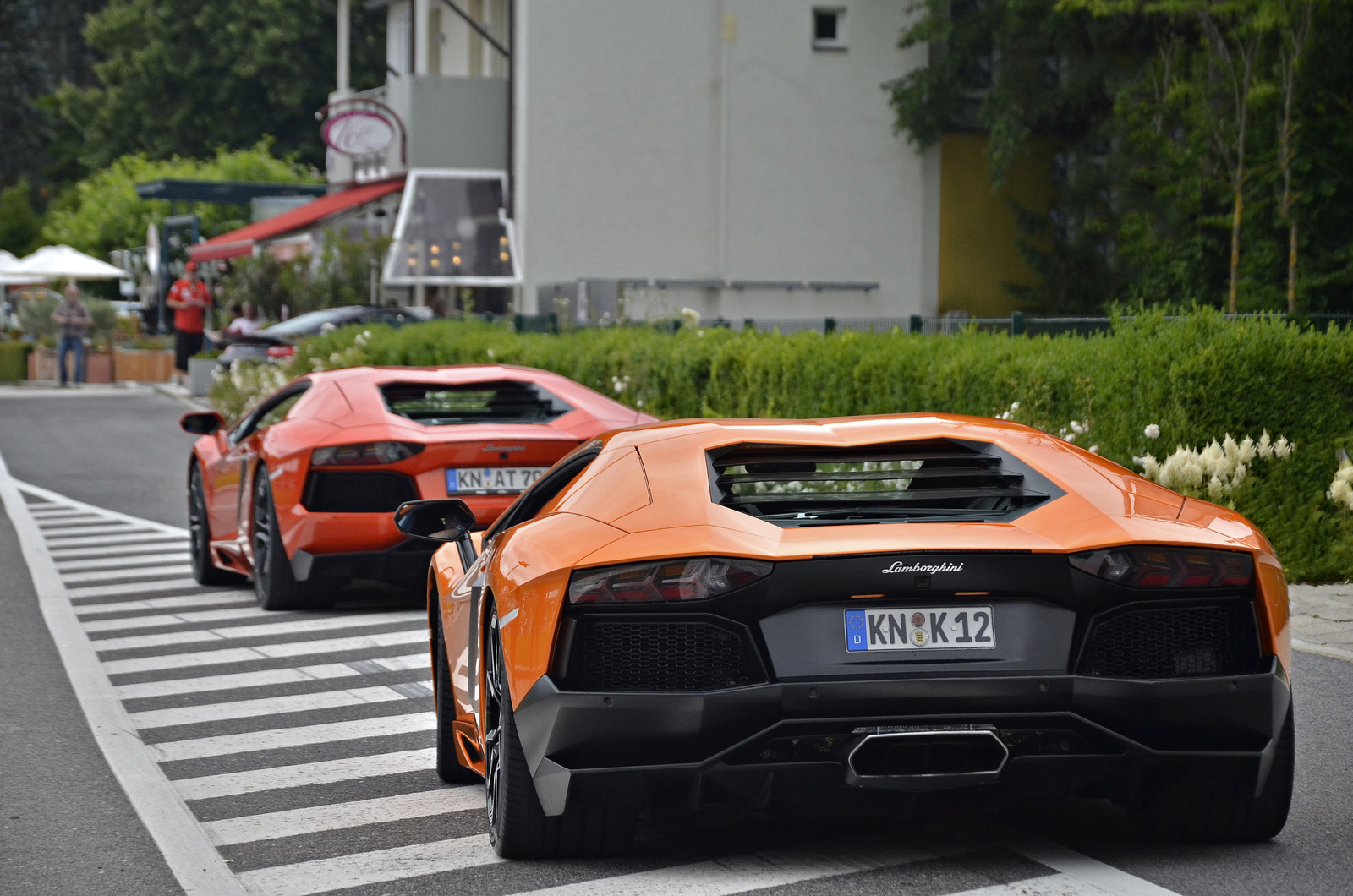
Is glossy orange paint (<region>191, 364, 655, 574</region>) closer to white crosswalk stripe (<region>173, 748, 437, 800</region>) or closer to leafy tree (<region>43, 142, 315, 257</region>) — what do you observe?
white crosswalk stripe (<region>173, 748, 437, 800</region>)

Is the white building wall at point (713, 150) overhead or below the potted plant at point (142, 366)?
overhead

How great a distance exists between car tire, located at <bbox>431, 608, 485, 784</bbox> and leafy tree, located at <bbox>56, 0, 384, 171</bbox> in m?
64.1

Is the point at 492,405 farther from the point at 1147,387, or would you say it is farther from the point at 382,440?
the point at 1147,387

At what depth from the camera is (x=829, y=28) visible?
33.0m

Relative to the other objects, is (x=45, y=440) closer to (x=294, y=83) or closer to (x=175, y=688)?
(x=175, y=688)

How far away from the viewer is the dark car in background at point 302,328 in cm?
2816

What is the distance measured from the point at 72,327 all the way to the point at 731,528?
113ft

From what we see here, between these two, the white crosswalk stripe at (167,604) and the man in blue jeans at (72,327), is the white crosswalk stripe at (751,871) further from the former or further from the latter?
the man in blue jeans at (72,327)

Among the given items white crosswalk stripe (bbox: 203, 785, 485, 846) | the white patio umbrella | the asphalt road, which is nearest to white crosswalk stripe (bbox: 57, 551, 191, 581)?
the asphalt road

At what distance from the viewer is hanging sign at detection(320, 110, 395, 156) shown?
118 feet

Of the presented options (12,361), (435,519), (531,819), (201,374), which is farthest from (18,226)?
(531,819)

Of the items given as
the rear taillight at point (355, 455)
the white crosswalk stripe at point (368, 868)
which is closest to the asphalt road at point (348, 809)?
the white crosswalk stripe at point (368, 868)

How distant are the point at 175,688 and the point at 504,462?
2.39 meters

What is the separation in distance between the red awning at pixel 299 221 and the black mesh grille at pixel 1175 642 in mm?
32513
